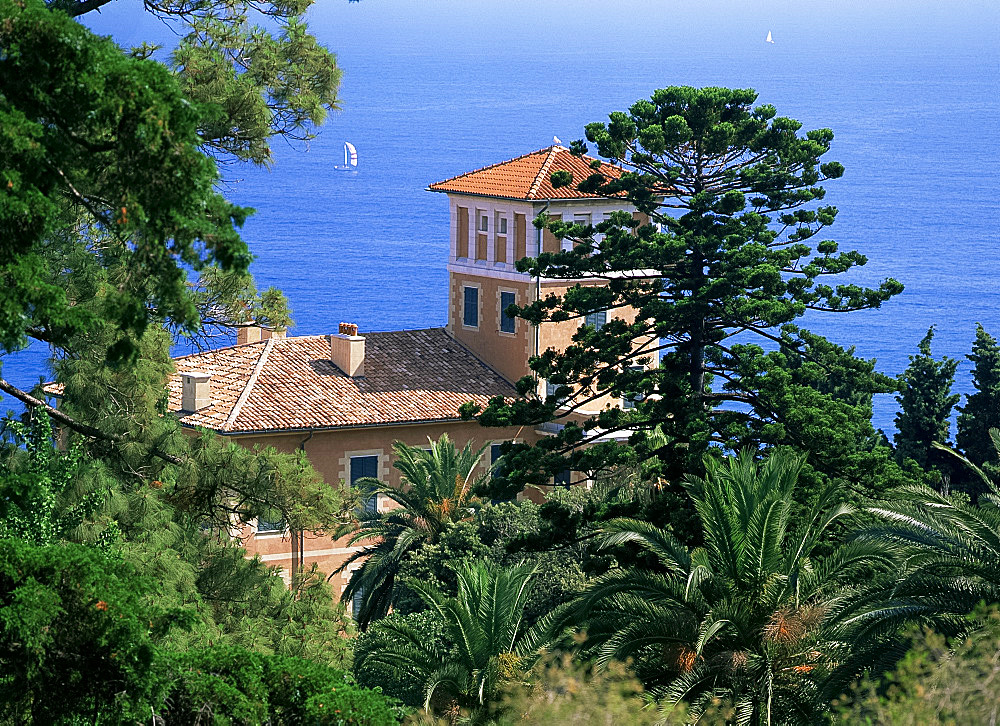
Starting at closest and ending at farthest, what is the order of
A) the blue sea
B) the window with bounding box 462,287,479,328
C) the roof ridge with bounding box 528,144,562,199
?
the roof ridge with bounding box 528,144,562,199
the window with bounding box 462,287,479,328
the blue sea

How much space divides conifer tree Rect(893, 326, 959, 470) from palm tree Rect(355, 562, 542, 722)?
19.7 m

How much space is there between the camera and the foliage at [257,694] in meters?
11.8

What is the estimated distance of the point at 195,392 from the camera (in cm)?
3556

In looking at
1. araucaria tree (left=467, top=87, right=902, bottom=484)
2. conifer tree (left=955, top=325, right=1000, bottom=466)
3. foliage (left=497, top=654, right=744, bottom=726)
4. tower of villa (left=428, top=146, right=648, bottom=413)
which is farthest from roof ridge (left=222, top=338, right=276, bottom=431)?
foliage (left=497, top=654, right=744, bottom=726)

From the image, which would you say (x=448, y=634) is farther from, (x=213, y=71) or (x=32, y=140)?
(x=32, y=140)

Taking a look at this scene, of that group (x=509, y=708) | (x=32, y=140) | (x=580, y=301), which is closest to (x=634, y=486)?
(x=580, y=301)

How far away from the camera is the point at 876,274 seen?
10050cm

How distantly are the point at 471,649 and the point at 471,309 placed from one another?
21463mm

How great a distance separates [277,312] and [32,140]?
1145 cm

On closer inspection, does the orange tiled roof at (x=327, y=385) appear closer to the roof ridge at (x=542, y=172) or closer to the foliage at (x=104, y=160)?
the roof ridge at (x=542, y=172)

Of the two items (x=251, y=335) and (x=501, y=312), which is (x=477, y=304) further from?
(x=251, y=335)

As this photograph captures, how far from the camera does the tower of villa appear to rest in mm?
38531

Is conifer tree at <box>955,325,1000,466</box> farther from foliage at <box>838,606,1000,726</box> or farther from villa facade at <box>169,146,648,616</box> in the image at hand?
foliage at <box>838,606,1000,726</box>

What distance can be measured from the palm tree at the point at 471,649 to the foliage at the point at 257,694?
6.52 meters
